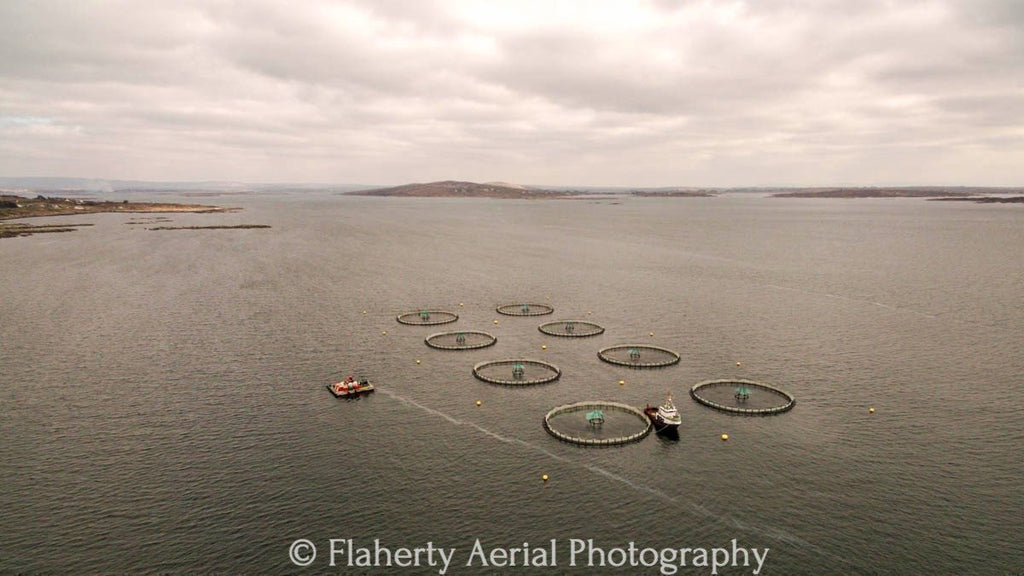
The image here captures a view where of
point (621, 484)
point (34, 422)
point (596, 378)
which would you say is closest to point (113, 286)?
point (34, 422)

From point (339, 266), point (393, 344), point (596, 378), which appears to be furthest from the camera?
point (339, 266)

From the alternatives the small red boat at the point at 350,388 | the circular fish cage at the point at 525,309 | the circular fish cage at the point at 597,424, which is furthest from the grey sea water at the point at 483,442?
the circular fish cage at the point at 525,309

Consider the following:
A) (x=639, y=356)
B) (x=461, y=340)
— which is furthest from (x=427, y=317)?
(x=639, y=356)

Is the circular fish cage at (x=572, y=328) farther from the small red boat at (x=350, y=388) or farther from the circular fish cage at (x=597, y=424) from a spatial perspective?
the small red boat at (x=350, y=388)

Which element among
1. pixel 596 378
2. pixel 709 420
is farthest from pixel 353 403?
pixel 709 420

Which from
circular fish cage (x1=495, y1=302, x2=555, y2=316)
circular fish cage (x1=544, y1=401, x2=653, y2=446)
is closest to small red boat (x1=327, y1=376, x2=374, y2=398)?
circular fish cage (x1=544, y1=401, x2=653, y2=446)

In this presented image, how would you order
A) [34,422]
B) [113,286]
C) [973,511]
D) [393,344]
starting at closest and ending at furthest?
[973,511] < [34,422] < [393,344] < [113,286]

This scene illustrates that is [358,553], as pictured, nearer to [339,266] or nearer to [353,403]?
[353,403]

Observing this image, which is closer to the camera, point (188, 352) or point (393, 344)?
point (188, 352)
